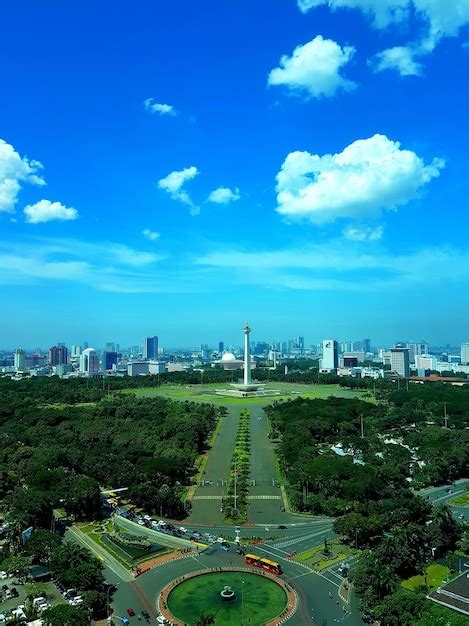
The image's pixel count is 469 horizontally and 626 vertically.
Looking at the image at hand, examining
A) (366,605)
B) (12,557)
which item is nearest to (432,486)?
(366,605)

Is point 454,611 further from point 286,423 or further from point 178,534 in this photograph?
point 286,423

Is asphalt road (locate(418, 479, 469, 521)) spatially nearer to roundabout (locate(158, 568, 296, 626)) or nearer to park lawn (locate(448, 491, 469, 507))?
park lawn (locate(448, 491, 469, 507))

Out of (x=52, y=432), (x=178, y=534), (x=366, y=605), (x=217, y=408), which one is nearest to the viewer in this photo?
(x=366, y=605)

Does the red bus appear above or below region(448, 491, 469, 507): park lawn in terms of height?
above

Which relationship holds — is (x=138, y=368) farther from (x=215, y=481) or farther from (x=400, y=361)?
(x=215, y=481)

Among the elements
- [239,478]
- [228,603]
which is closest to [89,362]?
[239,478]

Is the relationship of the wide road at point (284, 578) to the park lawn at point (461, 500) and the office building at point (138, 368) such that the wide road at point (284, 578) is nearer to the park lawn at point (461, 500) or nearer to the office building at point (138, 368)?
the park lawn at point (461, 500)

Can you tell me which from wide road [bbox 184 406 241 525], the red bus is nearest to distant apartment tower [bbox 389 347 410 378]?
wide road [bbox 184 406 241 525]
